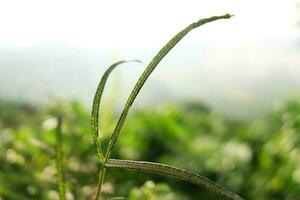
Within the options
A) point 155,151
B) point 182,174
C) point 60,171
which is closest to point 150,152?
point 155,151

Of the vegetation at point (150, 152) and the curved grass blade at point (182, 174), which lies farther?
the vegetation at point (150, 152)

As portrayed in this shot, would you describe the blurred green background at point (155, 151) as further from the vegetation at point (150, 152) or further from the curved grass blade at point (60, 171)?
the curved grass blade at point (60, 171)

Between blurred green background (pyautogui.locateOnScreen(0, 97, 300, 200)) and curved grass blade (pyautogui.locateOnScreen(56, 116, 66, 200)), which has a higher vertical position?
curved grass blade (pyautogui.locateOnScreen(56, 116, 66, 200))

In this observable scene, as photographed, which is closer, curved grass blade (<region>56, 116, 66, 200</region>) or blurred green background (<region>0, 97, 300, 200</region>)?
curved grass blade (<region>56, 116, 66, 200</region>)

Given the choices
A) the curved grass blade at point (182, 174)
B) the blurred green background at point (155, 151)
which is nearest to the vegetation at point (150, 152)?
the blurred green background at point (155, 151)

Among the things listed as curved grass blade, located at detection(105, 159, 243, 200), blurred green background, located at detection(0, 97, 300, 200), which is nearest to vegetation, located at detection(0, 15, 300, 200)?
blurred green background, located at detection(0, 97, 300, 200)

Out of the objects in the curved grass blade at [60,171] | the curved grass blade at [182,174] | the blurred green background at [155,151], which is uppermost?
the curved grass blade at [182,174]

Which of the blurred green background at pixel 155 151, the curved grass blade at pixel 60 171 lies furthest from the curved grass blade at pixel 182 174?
the blurred green background at pixel 155 151

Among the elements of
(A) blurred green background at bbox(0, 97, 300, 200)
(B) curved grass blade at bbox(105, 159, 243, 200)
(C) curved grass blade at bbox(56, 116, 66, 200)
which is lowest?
(A) blurred green background at bbox(0, 97, 300, 200)

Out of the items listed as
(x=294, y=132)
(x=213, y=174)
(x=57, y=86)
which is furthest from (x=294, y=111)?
(x=57, y=86)

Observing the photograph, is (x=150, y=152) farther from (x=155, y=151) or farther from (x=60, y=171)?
(x=60, y=171)

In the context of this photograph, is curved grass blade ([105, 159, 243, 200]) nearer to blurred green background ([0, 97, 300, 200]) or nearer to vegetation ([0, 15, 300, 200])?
vegetation ([0, 15, 300, 200])

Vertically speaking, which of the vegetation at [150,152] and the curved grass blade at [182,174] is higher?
the curved grass blade at [182,174]
